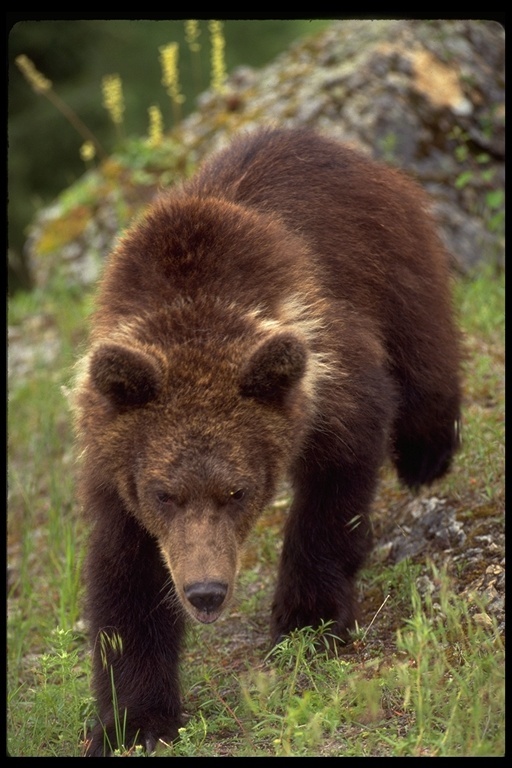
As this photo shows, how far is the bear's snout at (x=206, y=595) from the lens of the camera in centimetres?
400

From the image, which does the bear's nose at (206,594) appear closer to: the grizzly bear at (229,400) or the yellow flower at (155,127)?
the grizzly bear at (229,400)

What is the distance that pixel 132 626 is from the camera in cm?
459

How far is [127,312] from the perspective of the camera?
4.62 metres

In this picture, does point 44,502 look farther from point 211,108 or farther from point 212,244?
point 211,108

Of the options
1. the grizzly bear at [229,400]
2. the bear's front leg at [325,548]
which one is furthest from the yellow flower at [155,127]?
the bear's front leg at [325,548]

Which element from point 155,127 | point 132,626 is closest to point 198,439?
point 132,626

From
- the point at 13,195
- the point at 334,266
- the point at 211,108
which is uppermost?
the point at 334,266

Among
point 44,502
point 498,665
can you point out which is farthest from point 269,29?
point 498,665

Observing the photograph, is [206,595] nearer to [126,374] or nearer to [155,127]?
[126,374]

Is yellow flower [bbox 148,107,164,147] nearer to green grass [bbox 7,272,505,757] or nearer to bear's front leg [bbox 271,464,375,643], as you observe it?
green grass [bbox 7,272,505,757]

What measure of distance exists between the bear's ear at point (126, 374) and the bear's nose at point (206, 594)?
29.5 inches

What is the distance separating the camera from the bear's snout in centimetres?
400

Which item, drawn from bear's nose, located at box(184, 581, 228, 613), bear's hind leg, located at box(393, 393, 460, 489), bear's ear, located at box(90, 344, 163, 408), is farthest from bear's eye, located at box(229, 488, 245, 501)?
bear's hind leg, located at box(393, 393, 460, 489)
